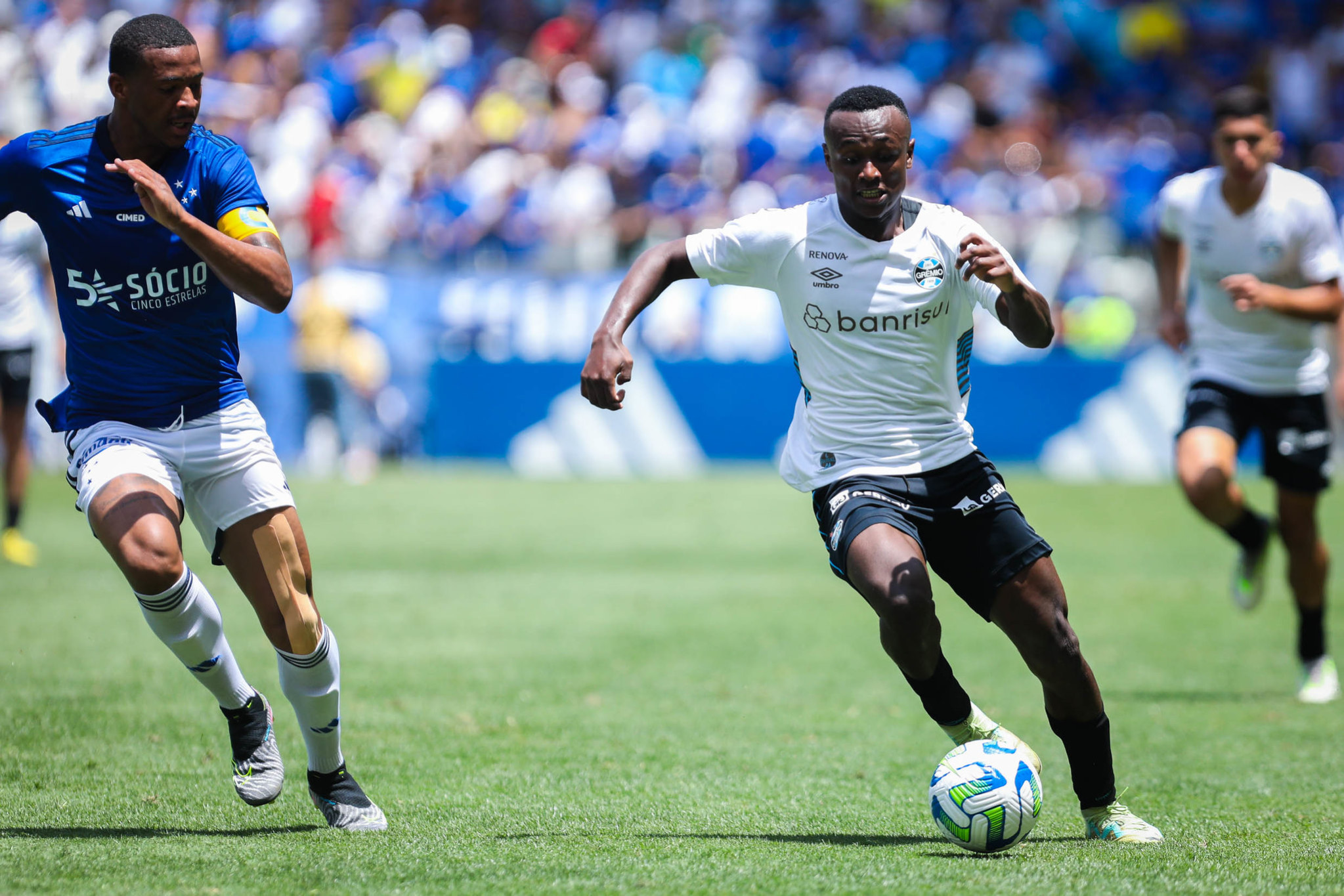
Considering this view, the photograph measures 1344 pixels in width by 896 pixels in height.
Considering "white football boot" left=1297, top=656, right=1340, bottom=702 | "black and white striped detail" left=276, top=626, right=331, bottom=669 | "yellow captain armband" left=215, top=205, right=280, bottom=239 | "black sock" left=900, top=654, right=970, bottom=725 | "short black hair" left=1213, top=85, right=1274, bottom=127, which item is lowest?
"white football boot" left=1297, top=656, right=1340, bottom=702

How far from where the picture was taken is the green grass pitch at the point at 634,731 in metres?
4.72

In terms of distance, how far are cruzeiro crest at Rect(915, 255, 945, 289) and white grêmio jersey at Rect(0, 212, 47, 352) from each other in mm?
9217

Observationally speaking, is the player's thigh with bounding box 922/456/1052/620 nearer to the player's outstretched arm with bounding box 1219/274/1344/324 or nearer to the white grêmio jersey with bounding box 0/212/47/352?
the player's outstretched arm with bounding box 1219/274/1344/324

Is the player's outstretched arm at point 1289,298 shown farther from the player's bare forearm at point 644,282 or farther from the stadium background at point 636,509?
the player's bare forearm at point 644,282

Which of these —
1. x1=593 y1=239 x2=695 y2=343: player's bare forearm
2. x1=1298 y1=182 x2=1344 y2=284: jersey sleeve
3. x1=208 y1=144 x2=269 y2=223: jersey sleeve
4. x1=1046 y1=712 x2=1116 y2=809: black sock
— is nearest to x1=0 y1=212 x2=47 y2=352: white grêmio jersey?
x1=208 y1=144 x2=269 y2=223: jersey sleeve

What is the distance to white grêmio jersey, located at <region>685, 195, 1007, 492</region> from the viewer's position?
5.36 m

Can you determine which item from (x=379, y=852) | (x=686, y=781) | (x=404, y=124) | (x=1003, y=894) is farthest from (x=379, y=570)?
(x=404, y=124)

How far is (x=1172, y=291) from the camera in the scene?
9.13m

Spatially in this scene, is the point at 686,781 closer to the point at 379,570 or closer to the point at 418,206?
the point at 379,570

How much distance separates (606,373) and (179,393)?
1.64 metres

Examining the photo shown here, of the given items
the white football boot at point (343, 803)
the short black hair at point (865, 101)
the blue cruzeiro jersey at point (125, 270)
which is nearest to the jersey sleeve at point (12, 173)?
the blue cruzeiro jersey at point (125, 270)

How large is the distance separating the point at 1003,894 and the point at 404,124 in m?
22.4

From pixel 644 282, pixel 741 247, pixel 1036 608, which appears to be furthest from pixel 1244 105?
pixel 644 282

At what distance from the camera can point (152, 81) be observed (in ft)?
16.6
